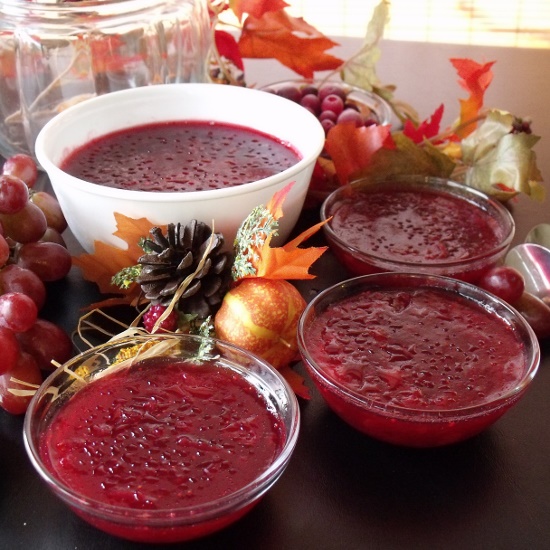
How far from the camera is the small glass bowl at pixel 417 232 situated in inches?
39.1

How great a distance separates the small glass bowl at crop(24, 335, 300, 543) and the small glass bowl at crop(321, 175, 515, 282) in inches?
10.5

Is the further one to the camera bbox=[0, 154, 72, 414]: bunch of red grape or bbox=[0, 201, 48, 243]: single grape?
bbox=[0, 201, 48, 243]: single grape

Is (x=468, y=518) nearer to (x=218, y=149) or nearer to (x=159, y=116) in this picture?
(x=218, y=149)

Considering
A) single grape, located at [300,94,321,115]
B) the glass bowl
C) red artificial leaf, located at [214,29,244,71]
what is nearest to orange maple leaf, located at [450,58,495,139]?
the glass bowl

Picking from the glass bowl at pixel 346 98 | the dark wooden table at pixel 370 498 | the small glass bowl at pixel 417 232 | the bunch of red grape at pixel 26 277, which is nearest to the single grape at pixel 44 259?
Answer: the bunch of red grape at pixel 26 277

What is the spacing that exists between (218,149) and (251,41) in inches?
11.7

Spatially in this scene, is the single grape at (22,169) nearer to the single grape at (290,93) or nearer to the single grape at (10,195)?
the single grape at (10,195)

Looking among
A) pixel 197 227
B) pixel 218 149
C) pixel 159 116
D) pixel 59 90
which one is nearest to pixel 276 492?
pixel 197 227

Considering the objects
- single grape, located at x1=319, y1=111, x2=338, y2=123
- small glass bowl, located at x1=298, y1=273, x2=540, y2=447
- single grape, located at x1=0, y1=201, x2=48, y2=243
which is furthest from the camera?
single grape, located at x1=319, y1=111, x2=338, y2=123

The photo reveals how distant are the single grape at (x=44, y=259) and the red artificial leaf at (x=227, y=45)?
0.54 meters

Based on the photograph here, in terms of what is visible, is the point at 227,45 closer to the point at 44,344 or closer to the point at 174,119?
the point at 174,119

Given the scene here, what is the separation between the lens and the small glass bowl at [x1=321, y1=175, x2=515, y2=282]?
0.99 metres

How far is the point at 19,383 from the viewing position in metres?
0.82

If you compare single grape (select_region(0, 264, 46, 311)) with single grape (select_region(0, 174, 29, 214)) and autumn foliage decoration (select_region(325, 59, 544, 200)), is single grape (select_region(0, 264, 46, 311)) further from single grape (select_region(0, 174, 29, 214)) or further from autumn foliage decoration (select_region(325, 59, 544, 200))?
autumn foliage decoration (select_region(325, 59, 544, 200))
